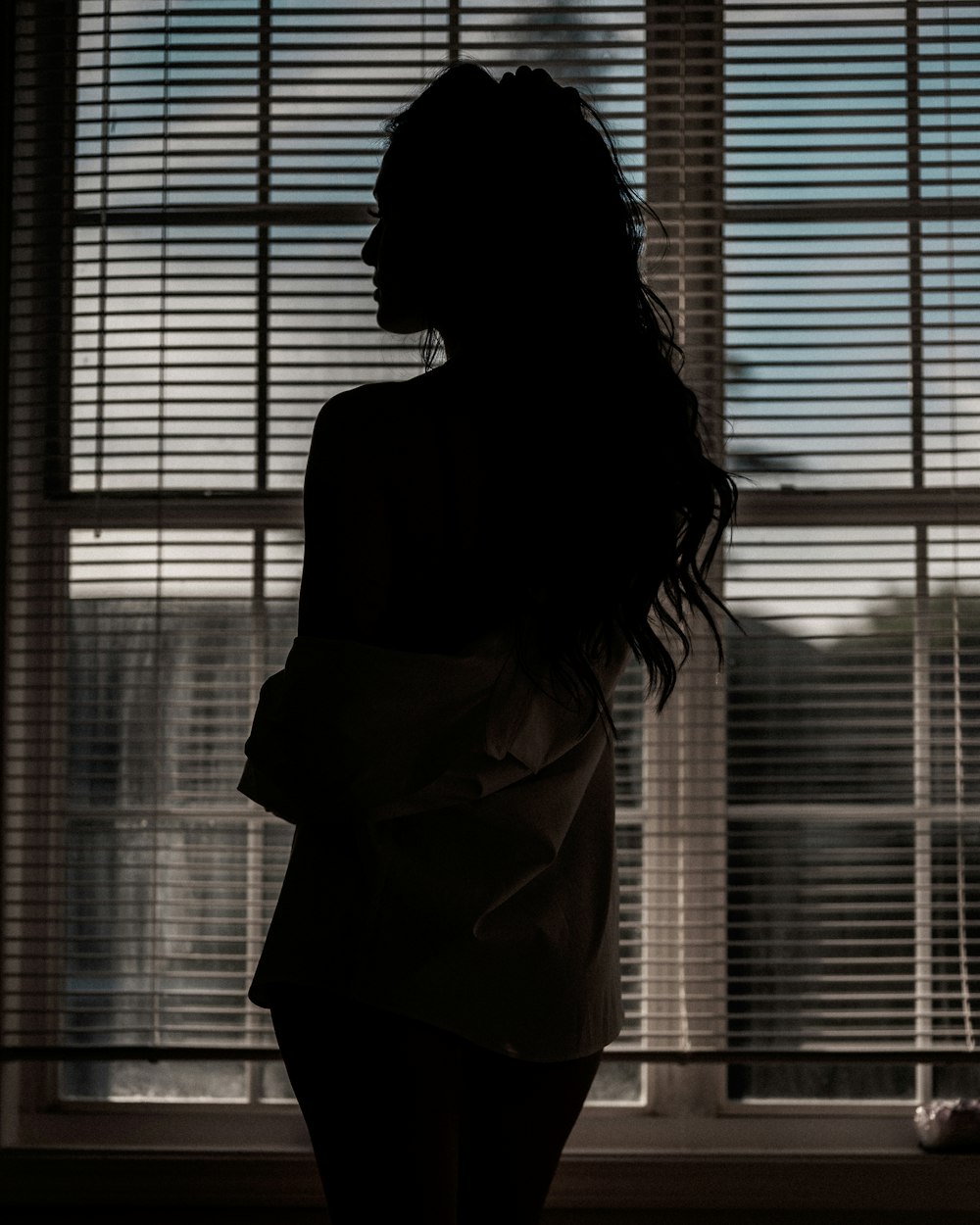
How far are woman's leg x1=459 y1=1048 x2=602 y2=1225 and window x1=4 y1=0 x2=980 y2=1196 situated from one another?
2.40 feet

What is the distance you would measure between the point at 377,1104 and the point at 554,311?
0.74 meters

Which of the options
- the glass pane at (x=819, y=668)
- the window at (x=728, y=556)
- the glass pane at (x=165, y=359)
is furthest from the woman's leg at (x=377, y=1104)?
the glass pane at (x=165, y=359)

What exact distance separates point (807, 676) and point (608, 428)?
37.1 inches

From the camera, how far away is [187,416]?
1873 mm

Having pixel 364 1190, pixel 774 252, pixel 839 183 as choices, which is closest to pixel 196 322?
pixel 774 252

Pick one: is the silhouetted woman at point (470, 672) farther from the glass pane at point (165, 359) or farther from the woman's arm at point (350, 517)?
the glass pane at point (165, 359)

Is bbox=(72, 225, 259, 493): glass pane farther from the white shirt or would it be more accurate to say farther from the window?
the white shirt

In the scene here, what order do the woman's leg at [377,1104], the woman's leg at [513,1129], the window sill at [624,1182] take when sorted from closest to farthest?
the woman's leg at [377,1104] < the woman's leg at [513,1129] < the window sill at [624,1182]

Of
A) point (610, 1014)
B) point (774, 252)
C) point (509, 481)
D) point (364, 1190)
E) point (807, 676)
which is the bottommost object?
point (364, 1190)

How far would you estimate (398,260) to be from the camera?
108 centimetres

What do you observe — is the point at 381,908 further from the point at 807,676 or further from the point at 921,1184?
the point at 921,1184

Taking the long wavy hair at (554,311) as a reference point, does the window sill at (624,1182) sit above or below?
below

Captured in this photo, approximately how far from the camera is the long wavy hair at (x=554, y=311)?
1.04 meters

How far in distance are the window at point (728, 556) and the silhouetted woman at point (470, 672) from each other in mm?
788
